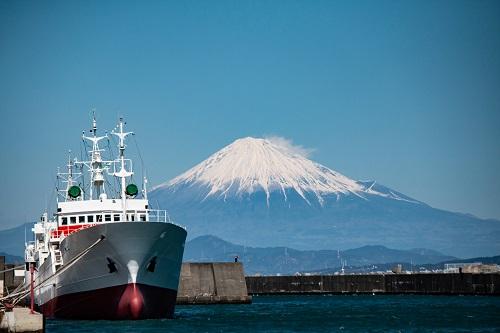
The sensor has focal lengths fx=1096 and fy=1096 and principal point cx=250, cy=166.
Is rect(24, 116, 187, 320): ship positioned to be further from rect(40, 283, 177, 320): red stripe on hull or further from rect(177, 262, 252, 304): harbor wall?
rect(177, 262, 252, 304): harbor wall

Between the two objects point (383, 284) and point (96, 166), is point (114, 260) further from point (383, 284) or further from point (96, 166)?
point (383, 284)

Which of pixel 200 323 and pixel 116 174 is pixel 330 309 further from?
pixel 116 174

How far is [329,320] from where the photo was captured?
55.7 m

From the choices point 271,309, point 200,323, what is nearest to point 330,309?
point 271,309

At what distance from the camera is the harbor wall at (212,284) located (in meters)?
77.6

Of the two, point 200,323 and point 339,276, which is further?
point 339,276

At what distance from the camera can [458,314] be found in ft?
190

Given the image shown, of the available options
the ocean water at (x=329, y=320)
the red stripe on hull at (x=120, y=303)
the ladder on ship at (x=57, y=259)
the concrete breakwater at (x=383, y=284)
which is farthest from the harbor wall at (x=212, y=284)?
the red stripe on hull at (x=120, y=303)

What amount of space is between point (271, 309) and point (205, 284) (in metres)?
10.3

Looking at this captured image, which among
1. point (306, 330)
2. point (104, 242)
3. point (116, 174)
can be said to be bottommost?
point (306, 330)

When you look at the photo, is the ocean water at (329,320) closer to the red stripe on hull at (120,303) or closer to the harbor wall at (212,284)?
the red stripe on hull at (120,303)

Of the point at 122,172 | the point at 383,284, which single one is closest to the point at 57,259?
the point at 122,172

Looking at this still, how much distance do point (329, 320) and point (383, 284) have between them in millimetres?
39878

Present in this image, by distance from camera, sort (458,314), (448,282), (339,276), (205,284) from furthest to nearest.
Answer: (339,276), (448,282), (205,284), (458,314)
